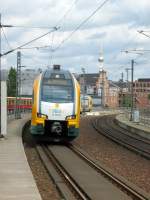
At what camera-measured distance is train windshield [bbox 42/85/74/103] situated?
83.4 ft

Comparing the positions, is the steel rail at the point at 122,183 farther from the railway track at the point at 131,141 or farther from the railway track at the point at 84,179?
the railway track at the point at 131,141

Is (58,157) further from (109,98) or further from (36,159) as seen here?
(109,98)

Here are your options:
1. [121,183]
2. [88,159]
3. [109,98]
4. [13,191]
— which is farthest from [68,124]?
[109,98]

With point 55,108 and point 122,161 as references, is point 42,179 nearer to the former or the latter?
point 122,161

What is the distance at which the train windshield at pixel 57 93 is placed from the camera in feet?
83.4

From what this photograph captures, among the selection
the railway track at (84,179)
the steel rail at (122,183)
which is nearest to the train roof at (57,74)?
the railway track at (84,179)

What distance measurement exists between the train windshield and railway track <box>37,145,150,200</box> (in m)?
3.06

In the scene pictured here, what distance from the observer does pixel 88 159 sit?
20.8 m

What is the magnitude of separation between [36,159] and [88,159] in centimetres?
198

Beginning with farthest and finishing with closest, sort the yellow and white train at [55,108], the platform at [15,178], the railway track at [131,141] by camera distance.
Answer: the railway track at [131,141]
the yellow and white train at [55,108]
the platform at [15,178]

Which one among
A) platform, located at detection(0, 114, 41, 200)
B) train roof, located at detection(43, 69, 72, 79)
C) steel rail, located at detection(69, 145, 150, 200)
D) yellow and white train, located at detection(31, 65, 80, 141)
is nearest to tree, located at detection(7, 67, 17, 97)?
train roof, located at detection(43, 69, 72, 79)

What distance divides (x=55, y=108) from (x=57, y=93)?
93 centimetres

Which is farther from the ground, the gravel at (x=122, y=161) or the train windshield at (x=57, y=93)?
the train windshield at (x=57, y=93)

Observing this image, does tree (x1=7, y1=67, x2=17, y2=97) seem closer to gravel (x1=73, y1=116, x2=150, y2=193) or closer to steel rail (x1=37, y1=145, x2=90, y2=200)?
gravel (x1=73, y1=116, x2=150, y2=193)
